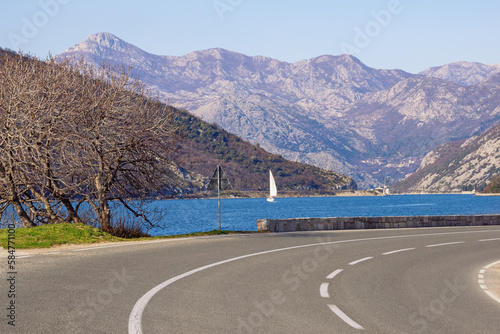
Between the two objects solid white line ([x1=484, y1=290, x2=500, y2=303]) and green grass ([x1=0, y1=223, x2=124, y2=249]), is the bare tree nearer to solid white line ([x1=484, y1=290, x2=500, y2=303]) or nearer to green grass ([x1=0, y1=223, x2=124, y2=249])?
green grass ([x1=0, y1=223, x2=124, y2=249])

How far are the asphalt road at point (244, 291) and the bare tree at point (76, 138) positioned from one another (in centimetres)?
751

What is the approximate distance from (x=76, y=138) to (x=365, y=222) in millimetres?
16298

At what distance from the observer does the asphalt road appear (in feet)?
25.1

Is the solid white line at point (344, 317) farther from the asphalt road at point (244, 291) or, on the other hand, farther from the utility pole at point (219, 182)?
the utility pole at point (219, 182)

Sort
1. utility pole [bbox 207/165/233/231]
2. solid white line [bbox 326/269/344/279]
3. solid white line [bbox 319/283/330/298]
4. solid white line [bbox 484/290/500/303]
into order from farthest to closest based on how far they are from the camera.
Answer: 1. utility pole [bbox 207/165/233/231]
2. solid white line [bbox 326/269/344/279]
3. solid white line [bbox 484/290/500/303]
4. solid white line [bbox 319/283/330/298]

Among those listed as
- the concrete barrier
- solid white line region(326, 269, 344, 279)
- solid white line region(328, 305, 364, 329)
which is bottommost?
the concrete barrier

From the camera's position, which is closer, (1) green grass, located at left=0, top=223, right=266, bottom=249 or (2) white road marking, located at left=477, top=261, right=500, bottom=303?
(2) white road marking, located at left=477, top=261, right=500, bottom=303

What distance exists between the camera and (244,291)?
1020 cm

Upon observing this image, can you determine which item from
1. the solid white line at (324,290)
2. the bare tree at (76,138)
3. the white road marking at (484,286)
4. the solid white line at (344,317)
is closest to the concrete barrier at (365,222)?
the bare tree at (76,138)

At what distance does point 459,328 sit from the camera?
7.88 m

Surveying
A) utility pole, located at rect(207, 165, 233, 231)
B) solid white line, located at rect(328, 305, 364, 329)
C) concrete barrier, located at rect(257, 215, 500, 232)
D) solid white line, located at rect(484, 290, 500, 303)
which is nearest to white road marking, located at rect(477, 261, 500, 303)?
solid white line, located at rect(484, 290, 500, 303)

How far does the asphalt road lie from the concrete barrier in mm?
9707

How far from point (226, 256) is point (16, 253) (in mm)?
5423

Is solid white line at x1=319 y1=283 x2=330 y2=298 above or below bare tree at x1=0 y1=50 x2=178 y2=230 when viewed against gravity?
below
